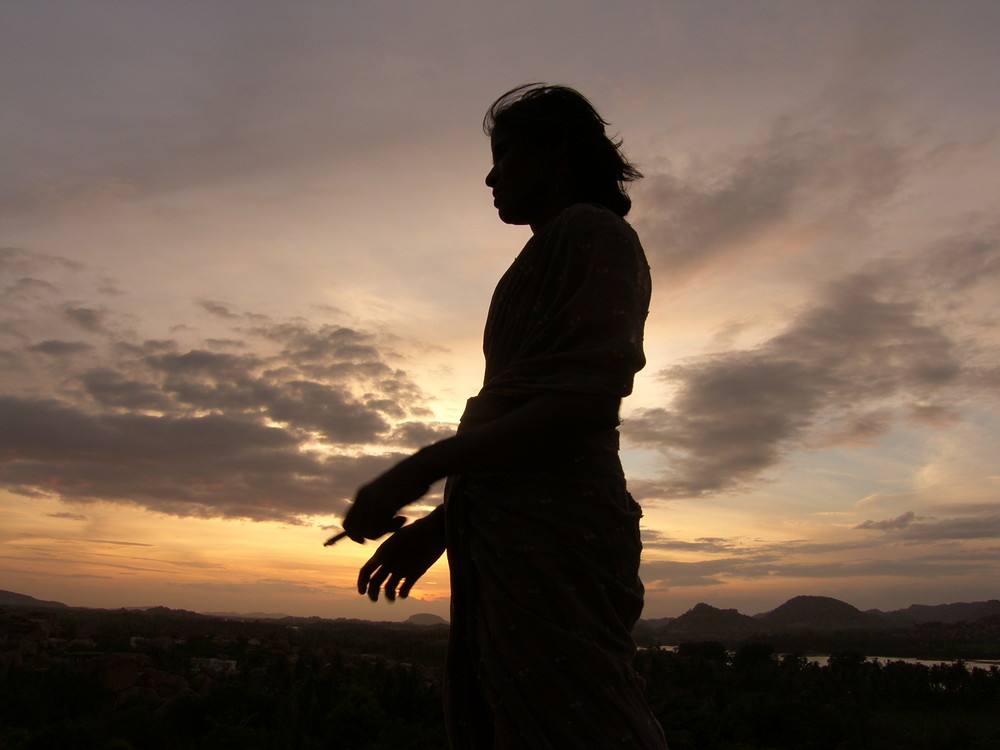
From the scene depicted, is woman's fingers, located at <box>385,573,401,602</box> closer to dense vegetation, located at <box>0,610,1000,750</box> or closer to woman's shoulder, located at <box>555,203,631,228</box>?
woman's shoulder, located at <box>555,203,631,228</box>

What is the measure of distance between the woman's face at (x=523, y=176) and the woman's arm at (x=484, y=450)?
0.85 metres

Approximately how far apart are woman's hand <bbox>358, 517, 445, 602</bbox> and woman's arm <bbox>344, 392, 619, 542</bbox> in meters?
0.48

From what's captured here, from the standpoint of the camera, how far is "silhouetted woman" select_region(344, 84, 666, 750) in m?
1.75

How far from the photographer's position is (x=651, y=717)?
1834 mm

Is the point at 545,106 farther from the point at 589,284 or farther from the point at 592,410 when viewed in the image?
the point at 592,410

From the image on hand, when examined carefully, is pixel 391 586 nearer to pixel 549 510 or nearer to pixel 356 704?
pixel 549 510

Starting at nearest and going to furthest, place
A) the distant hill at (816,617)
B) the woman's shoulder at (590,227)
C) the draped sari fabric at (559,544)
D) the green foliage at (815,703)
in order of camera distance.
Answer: the draped sari fabric at (559,544), the woman's shoulder at (590,227), the green foliage at (815,703), the distant hill at (816,617)

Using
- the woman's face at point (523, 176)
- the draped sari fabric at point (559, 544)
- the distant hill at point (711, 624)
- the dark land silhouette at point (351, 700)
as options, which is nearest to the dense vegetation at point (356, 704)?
the dark land silhouette at point (351, 700)

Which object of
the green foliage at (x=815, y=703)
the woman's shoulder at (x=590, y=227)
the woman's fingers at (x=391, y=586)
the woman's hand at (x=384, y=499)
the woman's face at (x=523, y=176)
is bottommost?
the green foliage at (x=815, y=703)

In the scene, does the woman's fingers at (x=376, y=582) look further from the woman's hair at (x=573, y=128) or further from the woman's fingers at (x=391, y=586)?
the woman's hair at (x=573, y=128)

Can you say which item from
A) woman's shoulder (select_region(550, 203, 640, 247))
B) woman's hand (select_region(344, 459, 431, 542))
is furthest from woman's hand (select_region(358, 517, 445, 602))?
woman's shoulder (select_region(550, 203, 640, 247))

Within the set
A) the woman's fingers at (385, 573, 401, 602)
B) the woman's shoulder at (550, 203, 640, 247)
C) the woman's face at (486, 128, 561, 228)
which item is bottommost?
the woman's fingers at (385, 573, 401, 602)

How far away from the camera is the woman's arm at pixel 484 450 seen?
1.82 meters

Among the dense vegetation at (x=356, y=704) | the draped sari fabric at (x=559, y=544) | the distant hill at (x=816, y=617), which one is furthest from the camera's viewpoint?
the distant hill at (x=816, y=617)
